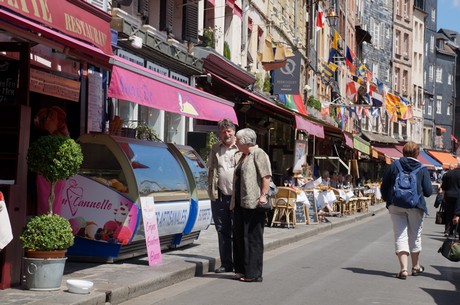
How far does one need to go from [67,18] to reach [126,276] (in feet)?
9.93

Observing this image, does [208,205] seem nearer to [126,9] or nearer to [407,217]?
[407,217]

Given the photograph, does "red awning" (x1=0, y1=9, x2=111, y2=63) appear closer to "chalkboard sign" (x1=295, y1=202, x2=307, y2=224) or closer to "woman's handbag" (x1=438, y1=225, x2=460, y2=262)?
"woman's handbag" (x1=438, y1=225, x2=460, y2=262)

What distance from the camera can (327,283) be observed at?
1102cm

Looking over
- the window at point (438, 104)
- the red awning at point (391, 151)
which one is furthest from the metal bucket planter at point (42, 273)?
the window at point (438, 104)

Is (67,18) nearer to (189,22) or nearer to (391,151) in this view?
(189,22)

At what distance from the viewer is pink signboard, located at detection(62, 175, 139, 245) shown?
10922 millimetres

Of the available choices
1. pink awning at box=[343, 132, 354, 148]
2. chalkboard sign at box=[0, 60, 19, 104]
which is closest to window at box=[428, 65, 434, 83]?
pink awning at box=[343, 132, 354, 148]

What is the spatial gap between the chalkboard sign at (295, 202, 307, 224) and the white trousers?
9.85 m

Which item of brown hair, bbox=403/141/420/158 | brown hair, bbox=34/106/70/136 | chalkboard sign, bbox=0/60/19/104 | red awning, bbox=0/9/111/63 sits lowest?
brown hair, bbox=403/141/420/158

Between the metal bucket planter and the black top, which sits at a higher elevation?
the black top

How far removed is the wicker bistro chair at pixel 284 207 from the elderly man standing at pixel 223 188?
864 cm

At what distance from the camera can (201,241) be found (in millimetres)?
15180

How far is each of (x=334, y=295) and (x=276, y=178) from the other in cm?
2137

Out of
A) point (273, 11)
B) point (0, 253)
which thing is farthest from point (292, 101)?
point (0, 253)
